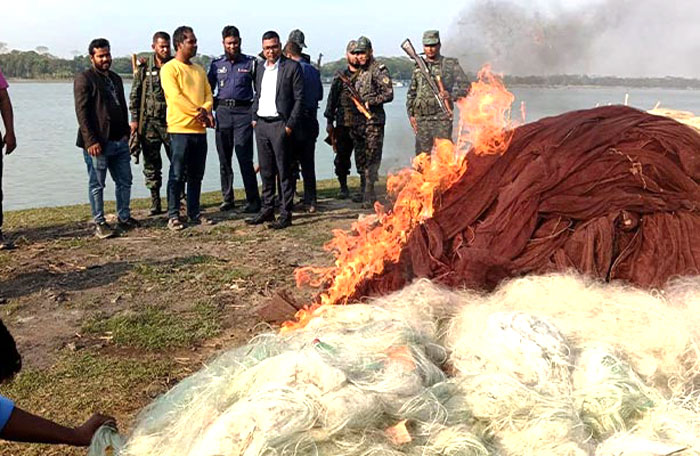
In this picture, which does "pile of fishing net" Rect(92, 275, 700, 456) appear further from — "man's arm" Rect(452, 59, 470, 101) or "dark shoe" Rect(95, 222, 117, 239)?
"man's arm" Rect(452, 59, 470, 101)

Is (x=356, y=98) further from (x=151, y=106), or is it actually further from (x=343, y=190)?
(x=151, y=106)

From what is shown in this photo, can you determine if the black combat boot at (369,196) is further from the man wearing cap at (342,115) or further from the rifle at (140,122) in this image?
the rifle at (140,122)

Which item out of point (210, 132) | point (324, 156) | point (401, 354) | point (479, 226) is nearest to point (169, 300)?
point (479, 226)

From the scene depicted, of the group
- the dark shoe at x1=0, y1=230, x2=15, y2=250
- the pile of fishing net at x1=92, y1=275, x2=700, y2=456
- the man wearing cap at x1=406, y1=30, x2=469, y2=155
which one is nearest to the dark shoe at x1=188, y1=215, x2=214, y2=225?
the dark shoe at x1=0, y1=230, x2=15, y2=250

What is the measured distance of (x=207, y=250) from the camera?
7625 millimetres

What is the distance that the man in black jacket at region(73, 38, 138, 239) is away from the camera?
25.7ft

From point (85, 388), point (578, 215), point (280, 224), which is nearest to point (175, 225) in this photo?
point (280, 224)

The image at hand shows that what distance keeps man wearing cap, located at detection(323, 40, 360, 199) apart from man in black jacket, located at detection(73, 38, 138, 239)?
3.42 meters

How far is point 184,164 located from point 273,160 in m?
1.18

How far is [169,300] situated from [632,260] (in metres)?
3.94

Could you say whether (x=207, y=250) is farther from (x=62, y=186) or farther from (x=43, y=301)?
(x=62, y=186)

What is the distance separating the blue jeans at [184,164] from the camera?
28.0ft

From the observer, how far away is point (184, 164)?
8.63 meters

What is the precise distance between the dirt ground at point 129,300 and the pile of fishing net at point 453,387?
4.69 feet
